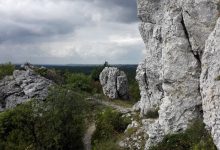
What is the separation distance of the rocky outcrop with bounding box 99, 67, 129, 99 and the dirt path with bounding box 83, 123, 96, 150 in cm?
1523

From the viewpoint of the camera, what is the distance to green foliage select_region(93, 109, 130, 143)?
5597cm

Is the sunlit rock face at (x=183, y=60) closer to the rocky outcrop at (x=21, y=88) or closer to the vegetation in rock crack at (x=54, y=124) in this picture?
the vegetation in rock crack at (x=54, y=124)

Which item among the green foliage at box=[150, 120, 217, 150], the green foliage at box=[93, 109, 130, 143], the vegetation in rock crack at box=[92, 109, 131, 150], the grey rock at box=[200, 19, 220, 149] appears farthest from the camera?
the green foliage at box=[93, 109, 130, 143]

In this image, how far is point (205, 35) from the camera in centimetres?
4284

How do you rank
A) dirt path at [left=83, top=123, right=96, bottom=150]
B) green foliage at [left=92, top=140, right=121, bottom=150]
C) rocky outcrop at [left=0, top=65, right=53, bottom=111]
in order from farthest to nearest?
rocky outcrop at [left=0, top=65, right=53, bottom=111] < dirt path at [left=83, top=123, right=96, bottom=150] < green foliage at [left=92, top=140, right=121, bottom=150]

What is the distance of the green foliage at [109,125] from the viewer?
184 feet

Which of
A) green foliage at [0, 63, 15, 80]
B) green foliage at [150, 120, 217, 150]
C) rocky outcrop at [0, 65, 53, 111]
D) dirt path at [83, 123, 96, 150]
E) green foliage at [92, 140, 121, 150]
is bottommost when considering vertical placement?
dirt path at [83, 123, 96, 150]

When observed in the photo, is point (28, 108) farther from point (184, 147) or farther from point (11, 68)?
point (11, 68)

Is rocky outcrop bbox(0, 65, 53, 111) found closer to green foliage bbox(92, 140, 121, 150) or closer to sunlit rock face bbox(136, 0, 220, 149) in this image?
green foliage bbox(92, 140, 121, 150)

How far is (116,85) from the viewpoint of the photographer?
262 ft

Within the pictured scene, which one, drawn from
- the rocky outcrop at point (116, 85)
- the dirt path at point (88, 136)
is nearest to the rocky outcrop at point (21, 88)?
the rocky outcrop at point (116, 85)

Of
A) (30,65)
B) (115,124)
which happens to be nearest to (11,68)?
(30,65)

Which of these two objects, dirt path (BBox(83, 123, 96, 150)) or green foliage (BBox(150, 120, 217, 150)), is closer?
green foliage (BBox(150, 120, 217, 150))

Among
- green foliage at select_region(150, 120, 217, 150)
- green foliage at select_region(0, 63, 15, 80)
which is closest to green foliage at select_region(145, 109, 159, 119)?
green foliage at select_region(150, 120, 217, 150)
